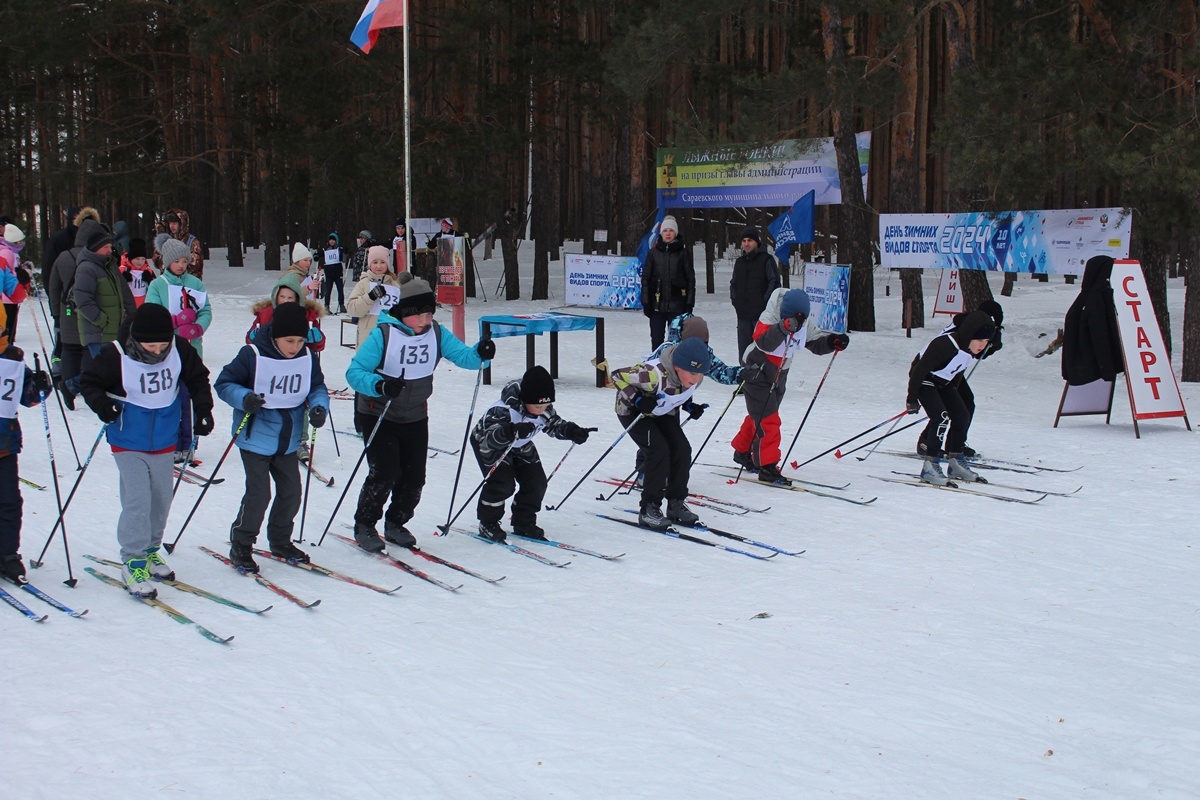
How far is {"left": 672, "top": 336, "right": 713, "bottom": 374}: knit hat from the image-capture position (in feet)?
20.6

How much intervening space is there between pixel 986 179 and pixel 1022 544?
24.0 ft

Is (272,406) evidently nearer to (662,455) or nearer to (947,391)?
(662,455)

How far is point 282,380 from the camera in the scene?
17.6 feet

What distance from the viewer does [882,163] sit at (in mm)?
38906

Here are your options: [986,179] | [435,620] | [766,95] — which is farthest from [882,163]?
[435,620]

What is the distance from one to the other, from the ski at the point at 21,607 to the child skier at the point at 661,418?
3.22 m

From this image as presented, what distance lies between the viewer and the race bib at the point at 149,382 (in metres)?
5.00

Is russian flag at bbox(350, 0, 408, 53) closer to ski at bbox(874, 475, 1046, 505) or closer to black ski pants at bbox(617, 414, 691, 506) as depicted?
ski at bbox(874, 475, 1046, 505)

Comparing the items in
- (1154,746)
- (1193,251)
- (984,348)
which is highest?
(1193,251)

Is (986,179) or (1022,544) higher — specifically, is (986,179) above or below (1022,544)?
above

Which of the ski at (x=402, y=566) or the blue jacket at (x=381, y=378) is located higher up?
the blue jacket at (x=381, y=378)

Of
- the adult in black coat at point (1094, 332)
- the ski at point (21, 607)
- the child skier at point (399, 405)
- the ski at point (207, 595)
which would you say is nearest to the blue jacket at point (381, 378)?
the child skier at point (399, 405)

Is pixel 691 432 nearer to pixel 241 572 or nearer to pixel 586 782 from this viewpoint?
pixel 241 572

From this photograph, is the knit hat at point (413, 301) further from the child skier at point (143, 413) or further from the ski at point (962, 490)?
the ski at point (962, 490)
